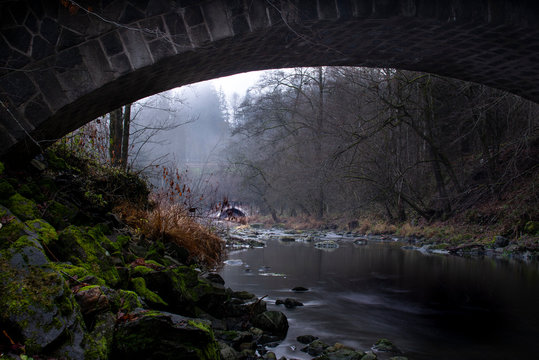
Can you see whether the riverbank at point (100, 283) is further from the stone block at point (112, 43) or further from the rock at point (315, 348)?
the stone block at point (112, 43)

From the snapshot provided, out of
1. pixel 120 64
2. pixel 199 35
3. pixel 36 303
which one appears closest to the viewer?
pixel 36 303

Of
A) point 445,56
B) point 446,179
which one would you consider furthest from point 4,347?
point 446,179

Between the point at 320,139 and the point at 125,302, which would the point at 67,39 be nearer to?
the point at 125,302

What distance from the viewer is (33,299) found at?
219 cm

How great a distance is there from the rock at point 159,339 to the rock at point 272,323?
1872 mm

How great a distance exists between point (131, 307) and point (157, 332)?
0.45 m

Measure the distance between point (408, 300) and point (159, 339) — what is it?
5.03m

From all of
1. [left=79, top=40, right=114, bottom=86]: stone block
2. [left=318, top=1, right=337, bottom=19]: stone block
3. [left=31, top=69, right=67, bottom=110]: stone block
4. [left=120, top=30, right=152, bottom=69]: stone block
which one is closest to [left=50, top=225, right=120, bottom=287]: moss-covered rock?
[left=31, top=69, right=67, bottom=110]: stone block

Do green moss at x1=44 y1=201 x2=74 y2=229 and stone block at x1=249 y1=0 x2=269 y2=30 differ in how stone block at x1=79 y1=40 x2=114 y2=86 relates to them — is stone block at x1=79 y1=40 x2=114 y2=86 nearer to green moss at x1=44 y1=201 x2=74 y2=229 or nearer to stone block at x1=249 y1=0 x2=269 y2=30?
green moss at x1=44 y1=201 x2=74 y2=229

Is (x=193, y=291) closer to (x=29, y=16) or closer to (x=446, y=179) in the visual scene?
(x=29, y=16)

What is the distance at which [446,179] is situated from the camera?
692 inches

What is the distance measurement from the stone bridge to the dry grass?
6.25ft

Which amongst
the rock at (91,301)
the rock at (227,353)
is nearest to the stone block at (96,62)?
the rock at (91,301)

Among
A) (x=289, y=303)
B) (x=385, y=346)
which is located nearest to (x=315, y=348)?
(x=385, y=346)
